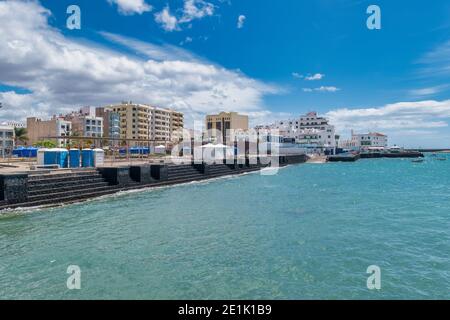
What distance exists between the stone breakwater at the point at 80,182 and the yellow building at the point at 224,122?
296 ft

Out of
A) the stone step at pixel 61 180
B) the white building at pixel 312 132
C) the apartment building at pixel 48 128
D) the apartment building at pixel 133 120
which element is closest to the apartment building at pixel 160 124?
the apartment building at pixel 133 120

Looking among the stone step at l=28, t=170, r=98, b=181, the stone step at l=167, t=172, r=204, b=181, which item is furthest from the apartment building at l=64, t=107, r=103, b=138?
the stone step at l=28, t=170, r=98, b=181

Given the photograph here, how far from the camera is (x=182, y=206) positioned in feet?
64.3

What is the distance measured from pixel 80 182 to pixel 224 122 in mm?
111549

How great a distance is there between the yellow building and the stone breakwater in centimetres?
9011

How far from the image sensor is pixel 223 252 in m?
10.6

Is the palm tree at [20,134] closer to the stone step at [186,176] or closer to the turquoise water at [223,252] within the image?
the stone step at [186,176]

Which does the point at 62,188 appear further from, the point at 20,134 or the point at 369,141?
the point at 369,141

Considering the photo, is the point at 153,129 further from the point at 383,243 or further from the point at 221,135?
the point at 383,243

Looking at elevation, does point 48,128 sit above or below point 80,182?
above

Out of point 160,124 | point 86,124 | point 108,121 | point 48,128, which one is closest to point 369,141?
point 160,124

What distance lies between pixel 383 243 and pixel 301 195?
13356mm

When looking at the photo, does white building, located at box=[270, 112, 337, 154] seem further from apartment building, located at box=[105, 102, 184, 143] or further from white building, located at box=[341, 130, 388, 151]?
apartment building, located at box=[105, 102, 184, 143]
